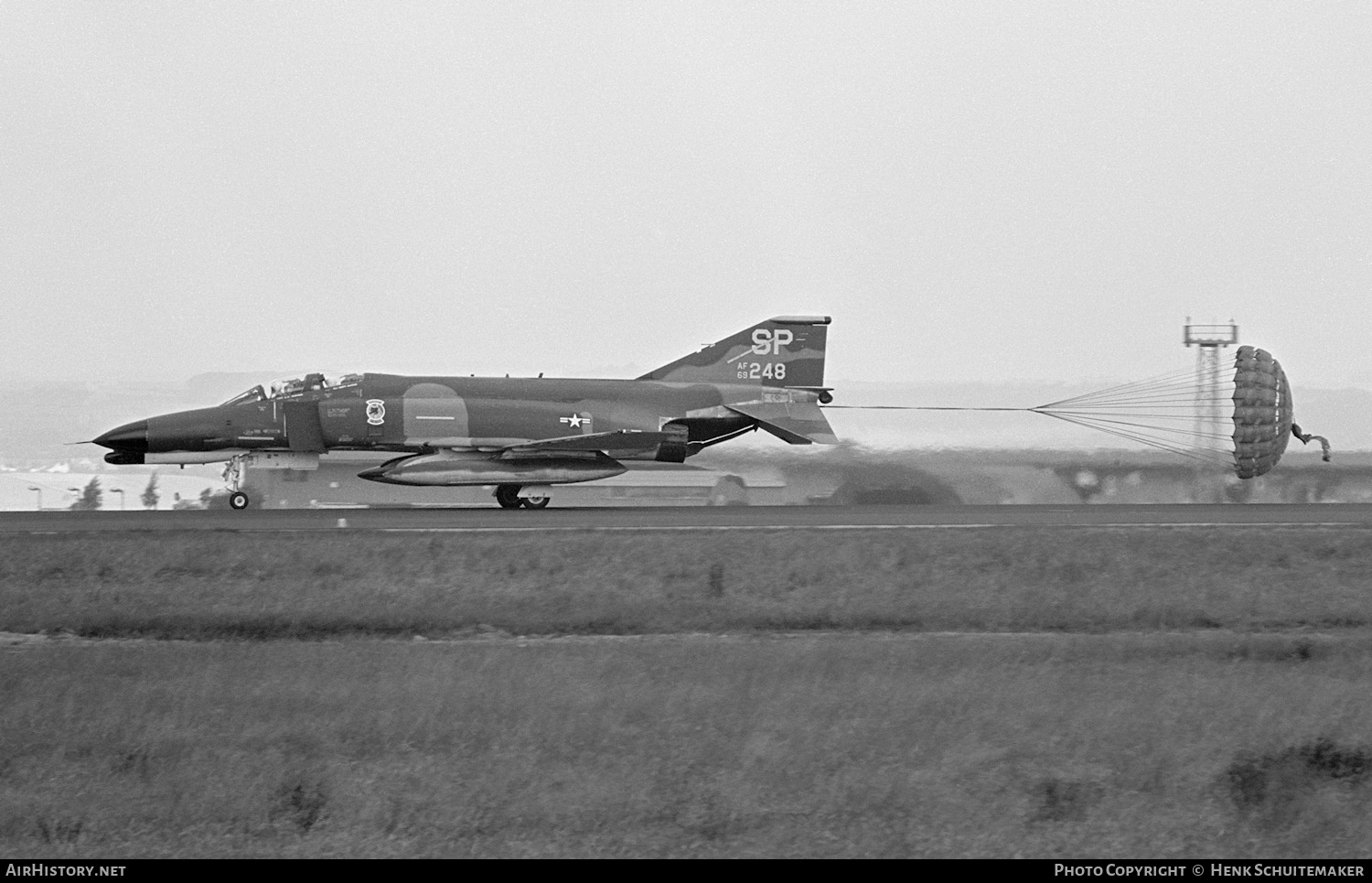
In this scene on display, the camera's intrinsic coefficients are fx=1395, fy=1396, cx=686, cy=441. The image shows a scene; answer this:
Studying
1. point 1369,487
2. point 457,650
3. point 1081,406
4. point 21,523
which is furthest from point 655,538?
point 1369,487

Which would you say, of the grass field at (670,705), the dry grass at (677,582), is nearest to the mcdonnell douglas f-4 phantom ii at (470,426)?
the dry grass at (677,582)

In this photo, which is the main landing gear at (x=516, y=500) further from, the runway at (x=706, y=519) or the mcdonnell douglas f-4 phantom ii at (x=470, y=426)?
the runway at (x=706, y=519)

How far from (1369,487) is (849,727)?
19.1 metres

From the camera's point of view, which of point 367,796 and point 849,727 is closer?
point 367,796

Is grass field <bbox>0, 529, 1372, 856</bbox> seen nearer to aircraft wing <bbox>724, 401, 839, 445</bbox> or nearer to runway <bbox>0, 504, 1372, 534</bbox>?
runway <bbox>0, 504, 1372, 534</bbox>

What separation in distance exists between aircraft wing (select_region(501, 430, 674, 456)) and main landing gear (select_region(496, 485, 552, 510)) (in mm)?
693

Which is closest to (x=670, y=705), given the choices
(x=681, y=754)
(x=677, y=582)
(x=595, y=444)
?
(x=681, y=754)

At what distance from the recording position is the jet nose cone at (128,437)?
76.9 feet

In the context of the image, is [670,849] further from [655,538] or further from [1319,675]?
[655,538]

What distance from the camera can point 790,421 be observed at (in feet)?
82.9

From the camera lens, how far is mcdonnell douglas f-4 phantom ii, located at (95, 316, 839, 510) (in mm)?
23766

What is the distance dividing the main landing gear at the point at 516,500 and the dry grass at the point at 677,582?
6.73m

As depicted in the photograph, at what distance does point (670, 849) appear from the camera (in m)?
9.64

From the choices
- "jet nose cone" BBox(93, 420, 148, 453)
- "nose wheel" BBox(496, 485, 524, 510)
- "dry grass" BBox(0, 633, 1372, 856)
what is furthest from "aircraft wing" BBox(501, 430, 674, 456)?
"dry grass" BBox(0, 633, 1372, 856)
